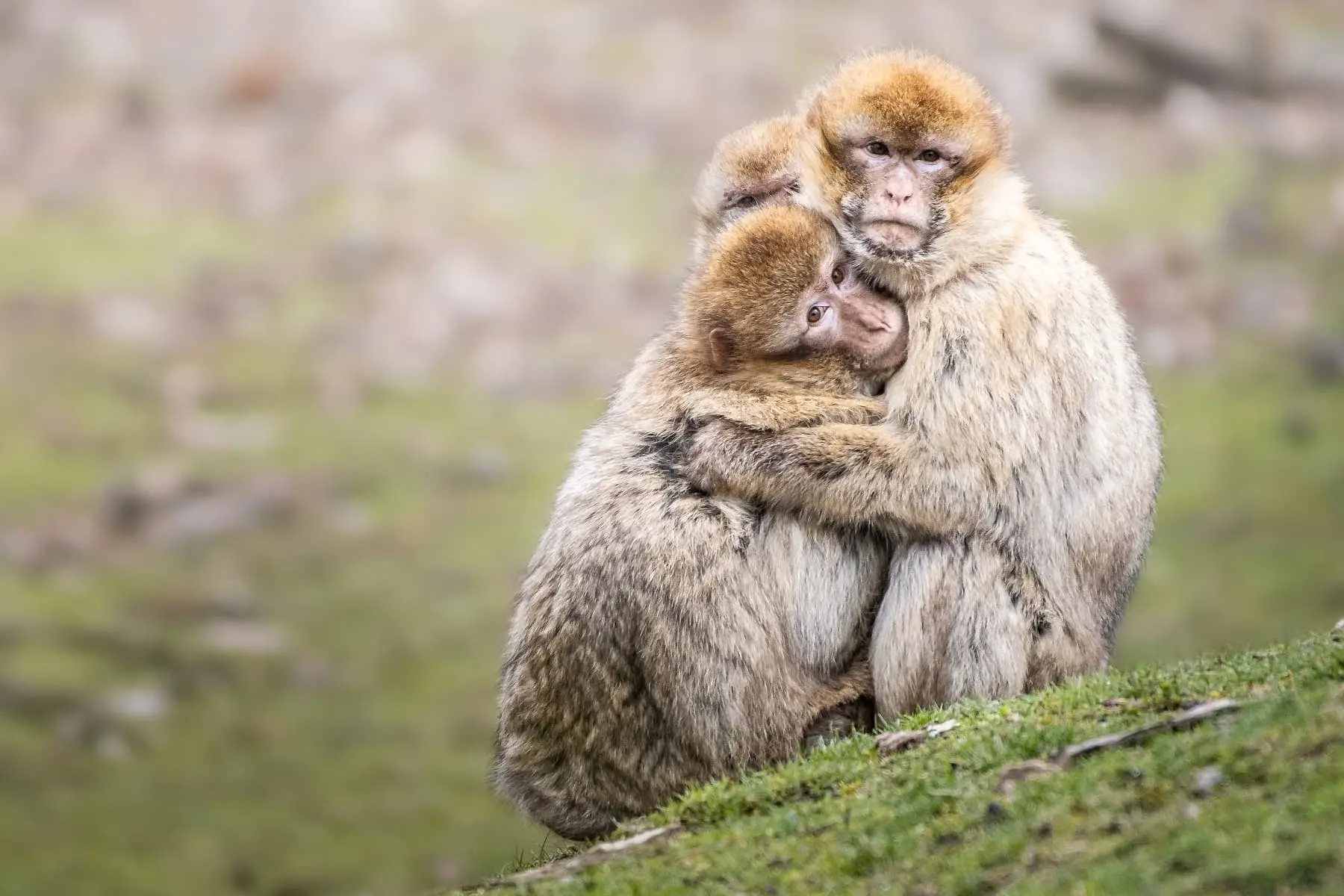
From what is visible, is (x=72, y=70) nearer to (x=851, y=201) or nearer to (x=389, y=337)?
(x=389, y=337)

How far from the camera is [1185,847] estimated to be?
4.82 metres

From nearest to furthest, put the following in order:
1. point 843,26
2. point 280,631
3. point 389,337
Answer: point 280,631 → point 389,337 → point 843,26

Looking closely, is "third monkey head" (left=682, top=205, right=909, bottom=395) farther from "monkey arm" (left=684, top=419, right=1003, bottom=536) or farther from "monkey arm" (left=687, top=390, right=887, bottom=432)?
"monkey arm" (left=684, top=419, right=1003, bottom=536)

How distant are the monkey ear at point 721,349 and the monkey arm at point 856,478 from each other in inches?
15.0

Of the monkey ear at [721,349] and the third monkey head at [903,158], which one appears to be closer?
the third monkey head at [903,158]

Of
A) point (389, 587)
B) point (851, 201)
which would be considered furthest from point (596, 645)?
point (389, 587)

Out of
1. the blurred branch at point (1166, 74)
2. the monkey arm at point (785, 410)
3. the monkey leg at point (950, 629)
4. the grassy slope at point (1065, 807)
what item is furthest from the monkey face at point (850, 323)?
the blurred branch at point (1166, 74)

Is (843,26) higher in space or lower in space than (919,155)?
higher

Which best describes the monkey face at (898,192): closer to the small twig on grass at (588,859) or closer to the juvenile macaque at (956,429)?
the juvenile macaque at (956,429)

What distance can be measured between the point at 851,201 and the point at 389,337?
15.1 meters

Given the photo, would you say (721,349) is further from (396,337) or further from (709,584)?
(396,337)

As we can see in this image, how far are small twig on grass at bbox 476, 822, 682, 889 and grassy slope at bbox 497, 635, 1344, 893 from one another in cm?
12

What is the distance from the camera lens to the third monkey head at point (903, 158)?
7.04 metres

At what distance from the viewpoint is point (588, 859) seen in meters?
6.38
